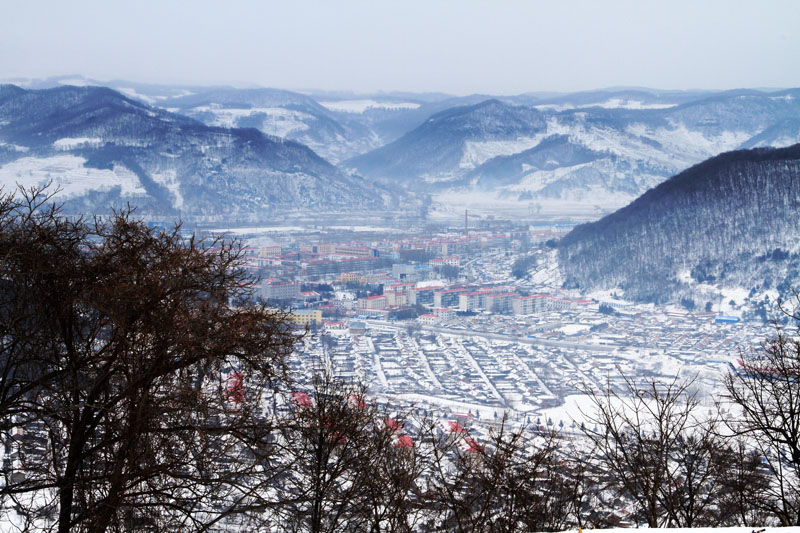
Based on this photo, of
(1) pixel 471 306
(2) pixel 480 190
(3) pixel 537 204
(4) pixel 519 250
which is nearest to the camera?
(1) pixel 471 306

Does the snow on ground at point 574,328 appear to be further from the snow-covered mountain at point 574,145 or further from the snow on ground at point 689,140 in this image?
the snow on ground at point 689,140

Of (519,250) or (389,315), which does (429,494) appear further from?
(519,250)

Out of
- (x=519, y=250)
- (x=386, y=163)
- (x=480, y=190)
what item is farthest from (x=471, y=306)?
(x=386, y=163)

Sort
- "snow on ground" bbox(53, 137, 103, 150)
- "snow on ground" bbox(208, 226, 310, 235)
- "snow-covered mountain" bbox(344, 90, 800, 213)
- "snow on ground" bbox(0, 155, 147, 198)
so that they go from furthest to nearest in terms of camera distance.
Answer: "snow-covered mountain" bbox(344, 90, 800, 213), "snow on ground" bbox(53, 137, 103, 150), "snow on ground" bbox(208, 226, 310, 235), "snow on ground" bbox(0, 155, 147, 198)

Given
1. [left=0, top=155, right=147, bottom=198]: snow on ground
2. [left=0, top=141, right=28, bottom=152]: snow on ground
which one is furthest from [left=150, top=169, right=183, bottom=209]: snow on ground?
[left=0, top=141, right=28, bottom=152]: snow on ground

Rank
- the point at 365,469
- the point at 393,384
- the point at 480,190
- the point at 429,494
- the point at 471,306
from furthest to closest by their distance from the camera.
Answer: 1. the point at 480,190
2. the point at 471,306
3. the point at 393,384
4. the point at 429,494
5. the point at 365,469

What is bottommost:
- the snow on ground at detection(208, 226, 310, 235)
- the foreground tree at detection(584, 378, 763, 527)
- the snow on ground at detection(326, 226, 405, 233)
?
the snow on ground at detection(326, 226, 405, 233)

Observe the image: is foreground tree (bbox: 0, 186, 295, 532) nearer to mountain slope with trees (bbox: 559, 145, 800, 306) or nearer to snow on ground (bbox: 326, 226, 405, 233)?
mountain slope with trees (bbox: 559, 145, 800, 306)

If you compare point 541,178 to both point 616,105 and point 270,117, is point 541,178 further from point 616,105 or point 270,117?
point 270,117
